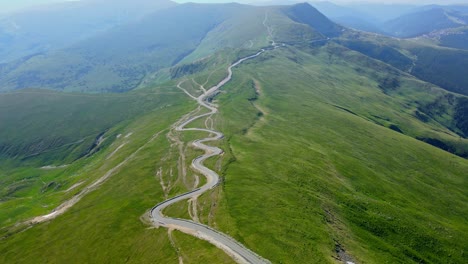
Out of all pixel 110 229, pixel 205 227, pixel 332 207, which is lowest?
pixel 110 229

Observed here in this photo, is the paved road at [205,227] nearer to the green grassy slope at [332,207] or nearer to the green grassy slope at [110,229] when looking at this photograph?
Result: the green grassy slope at [110,229]

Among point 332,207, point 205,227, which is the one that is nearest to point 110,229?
point 205,227

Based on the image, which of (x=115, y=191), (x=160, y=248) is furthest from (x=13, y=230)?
(x=160, y=248)

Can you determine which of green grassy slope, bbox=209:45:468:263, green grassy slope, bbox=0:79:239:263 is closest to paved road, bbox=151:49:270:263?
green grassy slope, bbox=0:79:239:263

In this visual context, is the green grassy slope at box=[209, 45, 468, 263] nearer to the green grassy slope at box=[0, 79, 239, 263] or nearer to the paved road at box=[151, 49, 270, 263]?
the paved road at box=[151, 49, 270, 263]

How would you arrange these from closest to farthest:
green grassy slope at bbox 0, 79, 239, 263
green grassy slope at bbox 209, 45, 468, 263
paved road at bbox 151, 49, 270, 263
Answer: paved road at bbox 151, 49, 270, 263 → green grassy slope at bbox 0, 79, 239, 263 → green grassy slope at bbox 209, 45, 468, 263

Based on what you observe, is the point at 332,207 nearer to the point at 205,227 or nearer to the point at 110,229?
the point at 205,227

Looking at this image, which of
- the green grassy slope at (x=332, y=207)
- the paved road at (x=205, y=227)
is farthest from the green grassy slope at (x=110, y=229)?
the green grassy slope at (x=332, y=207)

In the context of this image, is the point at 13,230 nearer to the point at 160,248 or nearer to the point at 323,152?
the point at 160,248

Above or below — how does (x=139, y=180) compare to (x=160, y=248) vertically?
below

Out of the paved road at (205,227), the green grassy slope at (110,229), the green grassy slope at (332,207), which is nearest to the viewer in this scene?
the paved road at (205,227)

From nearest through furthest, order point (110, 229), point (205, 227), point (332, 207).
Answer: point (205, 227) → point (110, 229) → point (332, 207)
